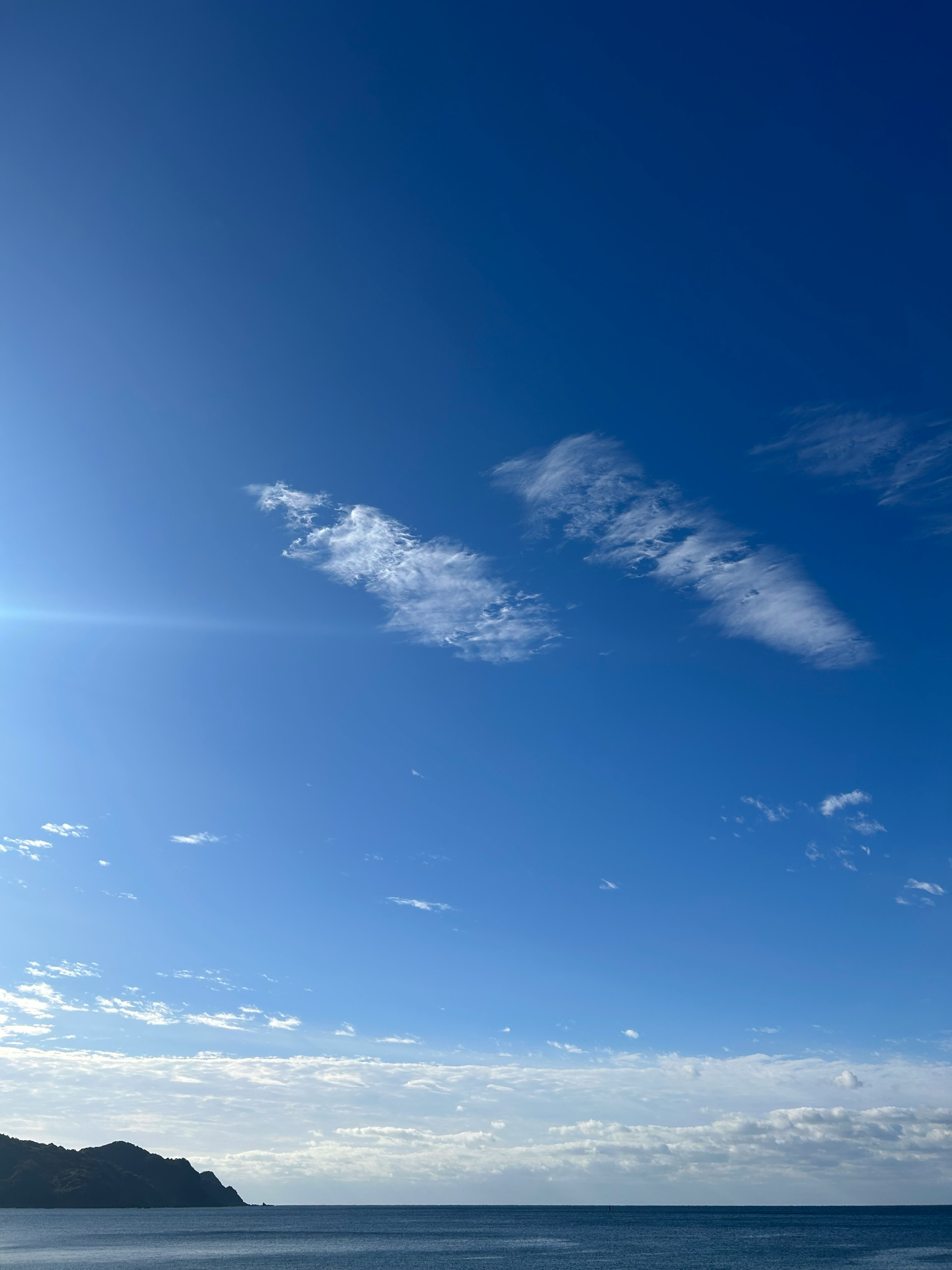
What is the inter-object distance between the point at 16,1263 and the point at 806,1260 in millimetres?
127416

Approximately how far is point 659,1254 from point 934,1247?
6538 centimetres

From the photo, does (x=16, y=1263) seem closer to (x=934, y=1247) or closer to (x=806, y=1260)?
(x=806, y=1260)

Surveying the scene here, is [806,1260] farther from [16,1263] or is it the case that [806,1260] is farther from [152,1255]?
[16,1263]

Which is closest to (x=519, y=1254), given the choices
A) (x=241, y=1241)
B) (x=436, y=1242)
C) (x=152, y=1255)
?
(x=436, y=1242)

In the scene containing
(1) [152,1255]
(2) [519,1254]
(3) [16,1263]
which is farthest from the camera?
(2) [519,1254]

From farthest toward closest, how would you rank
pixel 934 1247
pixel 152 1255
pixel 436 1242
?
pixel 436 1242 → pixel 934 1247 → pixel 152 1255

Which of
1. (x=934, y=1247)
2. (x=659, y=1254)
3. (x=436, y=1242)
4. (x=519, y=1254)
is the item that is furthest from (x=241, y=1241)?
(x=934, y=1247)

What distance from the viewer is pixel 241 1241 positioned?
194 m

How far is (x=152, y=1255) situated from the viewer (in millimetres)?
145125

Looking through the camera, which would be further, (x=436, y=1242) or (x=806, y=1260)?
(x=436, y=1242)

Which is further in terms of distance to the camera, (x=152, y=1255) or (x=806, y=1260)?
(x=152, y=1255)

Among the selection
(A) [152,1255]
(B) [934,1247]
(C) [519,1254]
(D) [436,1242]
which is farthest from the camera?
(D) [436,1242]

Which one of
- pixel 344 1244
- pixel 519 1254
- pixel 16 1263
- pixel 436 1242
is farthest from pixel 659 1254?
pixel 16 1263

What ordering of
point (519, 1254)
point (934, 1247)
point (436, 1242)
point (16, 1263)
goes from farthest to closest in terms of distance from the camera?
point (436, 1242) < point (934, 1247) < point (519, 1254) < point (16, 1263)
